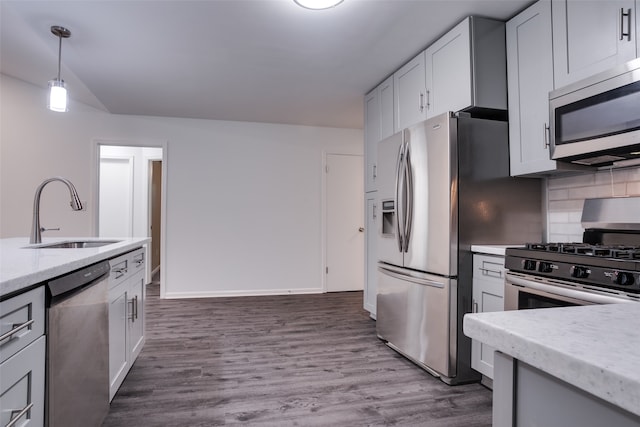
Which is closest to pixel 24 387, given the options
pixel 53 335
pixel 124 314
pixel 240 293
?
pixel 53 335

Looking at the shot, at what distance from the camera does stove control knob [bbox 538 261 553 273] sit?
1717mm

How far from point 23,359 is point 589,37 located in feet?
8.64

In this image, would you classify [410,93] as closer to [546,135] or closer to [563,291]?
[546,135]

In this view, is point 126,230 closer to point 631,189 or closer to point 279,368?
point 279,368

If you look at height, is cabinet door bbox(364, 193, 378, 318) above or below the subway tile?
below

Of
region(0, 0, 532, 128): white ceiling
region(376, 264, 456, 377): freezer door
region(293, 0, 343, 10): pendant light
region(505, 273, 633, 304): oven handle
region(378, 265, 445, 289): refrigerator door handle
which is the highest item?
region(0, 0, 532, 128): white ceiling

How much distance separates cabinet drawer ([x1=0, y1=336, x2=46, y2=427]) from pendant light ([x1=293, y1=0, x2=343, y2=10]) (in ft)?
6.67

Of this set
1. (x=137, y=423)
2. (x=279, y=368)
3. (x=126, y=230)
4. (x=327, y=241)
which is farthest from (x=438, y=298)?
(x=126, y=230)

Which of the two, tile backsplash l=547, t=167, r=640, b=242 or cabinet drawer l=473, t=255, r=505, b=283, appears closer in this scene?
tile backsplash l=547, t=167, r=640, b=242

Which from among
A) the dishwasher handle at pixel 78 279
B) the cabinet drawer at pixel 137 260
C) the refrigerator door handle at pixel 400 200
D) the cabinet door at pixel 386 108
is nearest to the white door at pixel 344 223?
the cabinet door at pixel 386 108

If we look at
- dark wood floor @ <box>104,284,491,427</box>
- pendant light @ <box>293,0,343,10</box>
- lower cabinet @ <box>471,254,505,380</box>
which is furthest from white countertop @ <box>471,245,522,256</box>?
pendant light @ <box>293,0,343,10</box>

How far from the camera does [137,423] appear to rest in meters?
1.85

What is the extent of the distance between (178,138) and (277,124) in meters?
1.28

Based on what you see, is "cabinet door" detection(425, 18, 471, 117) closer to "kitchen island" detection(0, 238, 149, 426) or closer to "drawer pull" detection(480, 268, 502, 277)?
"drawer pull" detection(480, 268, 502, 277)
